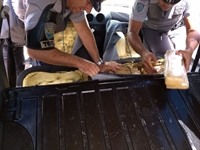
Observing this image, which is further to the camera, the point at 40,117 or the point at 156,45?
the point at 156,45

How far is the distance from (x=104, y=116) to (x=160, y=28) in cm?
120

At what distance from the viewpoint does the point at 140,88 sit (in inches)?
35.7

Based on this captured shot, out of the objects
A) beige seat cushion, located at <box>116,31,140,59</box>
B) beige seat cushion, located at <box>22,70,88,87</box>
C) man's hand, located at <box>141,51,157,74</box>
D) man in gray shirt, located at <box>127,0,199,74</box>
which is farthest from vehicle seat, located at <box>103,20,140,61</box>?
beige seat cushion, located at <box>22,70,88,87</box>

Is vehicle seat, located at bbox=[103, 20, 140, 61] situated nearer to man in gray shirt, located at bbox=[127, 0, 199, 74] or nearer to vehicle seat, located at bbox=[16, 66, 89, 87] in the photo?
man in gray shirt, located at bbox=[127, 0, 199, 74]

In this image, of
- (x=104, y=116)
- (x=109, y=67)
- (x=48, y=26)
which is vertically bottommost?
(x=109, y=67)

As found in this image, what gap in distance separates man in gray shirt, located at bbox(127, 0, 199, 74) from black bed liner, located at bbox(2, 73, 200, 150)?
38 cm

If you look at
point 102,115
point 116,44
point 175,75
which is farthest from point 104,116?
point 116,44

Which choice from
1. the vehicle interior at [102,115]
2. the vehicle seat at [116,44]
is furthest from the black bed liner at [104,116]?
the vehicle seat at [116,44]

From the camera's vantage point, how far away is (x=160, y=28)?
1.78m

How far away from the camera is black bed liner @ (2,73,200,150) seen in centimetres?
72

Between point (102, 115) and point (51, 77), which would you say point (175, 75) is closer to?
point (102, 115)

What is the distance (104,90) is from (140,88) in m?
0.15

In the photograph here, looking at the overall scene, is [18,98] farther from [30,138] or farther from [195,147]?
[195,147]

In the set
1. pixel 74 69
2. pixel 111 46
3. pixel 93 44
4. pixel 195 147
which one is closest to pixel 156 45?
pixel 111 46
